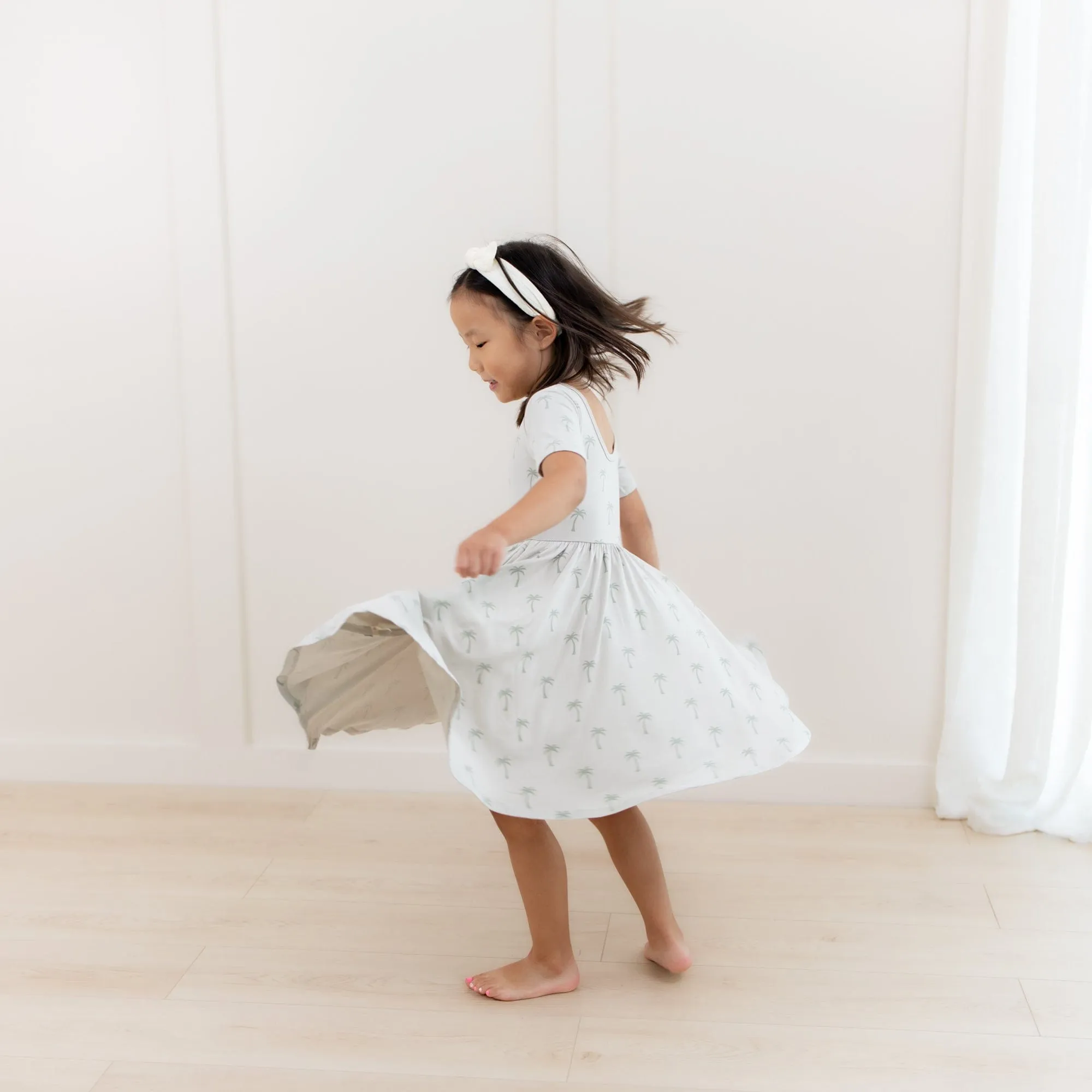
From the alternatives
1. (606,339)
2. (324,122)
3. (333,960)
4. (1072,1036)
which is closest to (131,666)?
(333,960)

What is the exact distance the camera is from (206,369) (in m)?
2.29

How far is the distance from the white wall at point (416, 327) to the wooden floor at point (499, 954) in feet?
0.77

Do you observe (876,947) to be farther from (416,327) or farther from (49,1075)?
(416,327)

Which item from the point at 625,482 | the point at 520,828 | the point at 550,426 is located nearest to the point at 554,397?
the point at 550,426

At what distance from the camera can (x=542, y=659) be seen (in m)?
1.45

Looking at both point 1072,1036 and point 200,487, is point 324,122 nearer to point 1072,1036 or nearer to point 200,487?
point 200,487

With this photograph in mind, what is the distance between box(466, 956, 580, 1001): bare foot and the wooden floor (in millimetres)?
14

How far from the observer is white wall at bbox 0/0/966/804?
82.7 inches

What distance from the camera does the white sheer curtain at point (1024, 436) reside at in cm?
194

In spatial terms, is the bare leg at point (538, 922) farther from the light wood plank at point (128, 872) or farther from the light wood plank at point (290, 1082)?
the light wood plank at point (128, 872)

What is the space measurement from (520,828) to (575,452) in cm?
51

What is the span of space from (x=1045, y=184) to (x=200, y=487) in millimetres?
1697

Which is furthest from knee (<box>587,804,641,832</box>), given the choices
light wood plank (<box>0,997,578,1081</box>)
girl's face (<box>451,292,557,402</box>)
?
girl's face (<box>451,292,557,402</box>)

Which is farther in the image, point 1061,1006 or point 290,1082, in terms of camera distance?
point 1061,1006
